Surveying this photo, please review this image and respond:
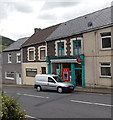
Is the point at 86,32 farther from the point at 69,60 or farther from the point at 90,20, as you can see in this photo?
the point at 69,60

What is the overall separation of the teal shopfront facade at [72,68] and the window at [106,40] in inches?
106

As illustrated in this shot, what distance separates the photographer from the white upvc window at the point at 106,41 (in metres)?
20.1

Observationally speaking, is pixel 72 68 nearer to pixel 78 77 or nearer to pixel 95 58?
pixel 78 77

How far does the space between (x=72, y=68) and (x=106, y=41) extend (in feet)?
18.2

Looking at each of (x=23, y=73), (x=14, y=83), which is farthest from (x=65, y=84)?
(x=14, y=83)

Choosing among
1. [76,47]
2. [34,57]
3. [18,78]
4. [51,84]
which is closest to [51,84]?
[51,84]

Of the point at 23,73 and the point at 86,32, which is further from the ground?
the point at 86,32

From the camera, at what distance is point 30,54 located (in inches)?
1251

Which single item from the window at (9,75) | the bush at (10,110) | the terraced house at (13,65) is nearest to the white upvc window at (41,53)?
the terraced house at (13,65)

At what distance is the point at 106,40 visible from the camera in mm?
20359

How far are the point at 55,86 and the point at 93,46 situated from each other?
5.63 meters

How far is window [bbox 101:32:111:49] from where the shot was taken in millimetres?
20078

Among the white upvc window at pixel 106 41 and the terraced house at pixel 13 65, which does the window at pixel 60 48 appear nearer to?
the white upvc window at pixel 106 41

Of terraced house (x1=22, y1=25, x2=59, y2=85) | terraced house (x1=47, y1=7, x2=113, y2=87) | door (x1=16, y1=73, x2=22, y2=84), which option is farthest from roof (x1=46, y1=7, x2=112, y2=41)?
door (x1=16, y1=73, x2=22, y2=84)
